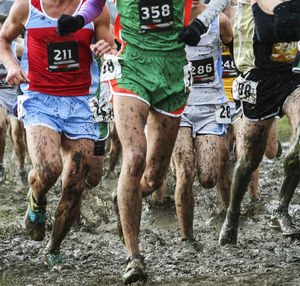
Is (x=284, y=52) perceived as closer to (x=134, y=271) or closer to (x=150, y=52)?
(x=150, y=52)

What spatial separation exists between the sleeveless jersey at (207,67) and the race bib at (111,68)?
1576mm

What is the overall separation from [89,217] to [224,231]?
227cm

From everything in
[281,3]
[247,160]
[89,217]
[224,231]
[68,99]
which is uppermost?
[281,3]

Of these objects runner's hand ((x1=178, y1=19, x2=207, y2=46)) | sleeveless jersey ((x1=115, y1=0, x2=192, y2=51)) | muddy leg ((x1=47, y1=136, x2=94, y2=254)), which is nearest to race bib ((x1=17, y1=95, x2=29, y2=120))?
muddy leg ((x1=47, y1=136, x2=94, y2=254))

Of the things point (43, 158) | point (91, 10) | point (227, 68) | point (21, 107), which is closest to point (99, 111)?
point (21, 107)

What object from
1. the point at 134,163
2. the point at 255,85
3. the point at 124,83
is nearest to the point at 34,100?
the point at 124,83

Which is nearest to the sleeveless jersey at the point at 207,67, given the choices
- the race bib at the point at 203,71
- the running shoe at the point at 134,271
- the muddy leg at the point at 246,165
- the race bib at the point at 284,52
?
the race bib at the point at 203,71

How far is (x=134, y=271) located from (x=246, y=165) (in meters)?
1.65

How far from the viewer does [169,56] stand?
4.79 meters

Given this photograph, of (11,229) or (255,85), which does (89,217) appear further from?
(255,85)

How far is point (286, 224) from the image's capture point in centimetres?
541

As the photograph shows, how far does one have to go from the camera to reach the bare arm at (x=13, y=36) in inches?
204

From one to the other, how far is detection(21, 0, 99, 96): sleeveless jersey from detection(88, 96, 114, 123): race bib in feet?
0.98

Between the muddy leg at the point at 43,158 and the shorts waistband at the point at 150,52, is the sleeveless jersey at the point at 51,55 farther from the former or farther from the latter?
the shorts waistband at the point at 150,52
